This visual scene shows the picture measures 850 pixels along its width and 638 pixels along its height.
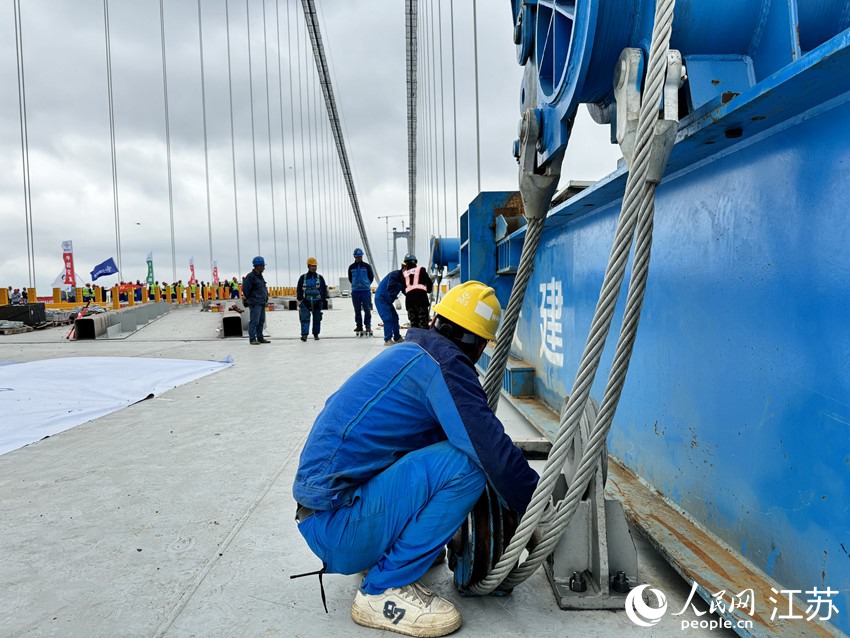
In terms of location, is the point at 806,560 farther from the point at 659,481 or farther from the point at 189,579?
the point at 189,579

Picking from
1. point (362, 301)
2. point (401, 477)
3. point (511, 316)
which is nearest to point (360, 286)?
point (362, 301)

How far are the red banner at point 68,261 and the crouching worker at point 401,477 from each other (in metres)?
23.5

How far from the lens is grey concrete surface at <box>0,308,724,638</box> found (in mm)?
1556

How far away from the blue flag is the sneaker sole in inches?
1101

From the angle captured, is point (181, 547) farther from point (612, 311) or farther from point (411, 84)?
point (411, 84)

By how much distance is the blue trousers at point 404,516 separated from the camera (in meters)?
1.52

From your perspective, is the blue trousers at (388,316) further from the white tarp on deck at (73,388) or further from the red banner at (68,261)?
the red banner at (68,261)

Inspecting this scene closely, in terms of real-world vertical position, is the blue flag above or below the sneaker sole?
→ above

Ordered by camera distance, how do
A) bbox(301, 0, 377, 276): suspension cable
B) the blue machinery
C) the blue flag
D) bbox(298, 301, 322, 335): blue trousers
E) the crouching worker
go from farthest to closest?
1. bbox(301, 0, 377, 276): suspension cable
2. the blue flag
3. bbox(298, 301, 322, 335): blue trousers
4. the crouching worker
5. the blue machinery

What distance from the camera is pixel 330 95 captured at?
36.1 meters

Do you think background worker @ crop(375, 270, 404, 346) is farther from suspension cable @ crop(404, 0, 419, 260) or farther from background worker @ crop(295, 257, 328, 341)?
Result: suspension cable @ crop(404, 0, 419, 260)

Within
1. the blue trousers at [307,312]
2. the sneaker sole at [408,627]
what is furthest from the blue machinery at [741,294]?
the blue trousers at [307,312]

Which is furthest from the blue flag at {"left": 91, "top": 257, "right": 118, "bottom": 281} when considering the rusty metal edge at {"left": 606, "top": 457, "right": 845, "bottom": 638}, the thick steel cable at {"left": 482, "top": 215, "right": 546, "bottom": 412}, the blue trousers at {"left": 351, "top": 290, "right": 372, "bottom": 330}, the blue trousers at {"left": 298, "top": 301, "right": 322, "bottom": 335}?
the rusty metal edge at {"left": 606, "top": 457, "right": 845, "bottom": 638}

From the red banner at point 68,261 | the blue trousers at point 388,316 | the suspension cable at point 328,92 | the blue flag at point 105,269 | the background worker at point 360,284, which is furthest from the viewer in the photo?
the suspension cable at point 328,92
